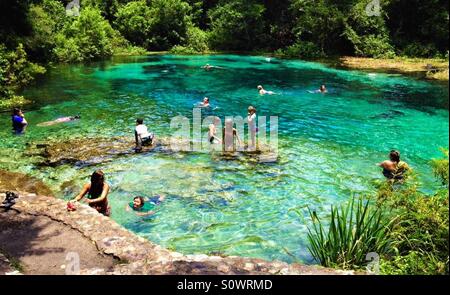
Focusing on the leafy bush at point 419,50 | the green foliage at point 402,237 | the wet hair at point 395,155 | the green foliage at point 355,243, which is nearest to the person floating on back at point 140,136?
the wet hair at point 395,155

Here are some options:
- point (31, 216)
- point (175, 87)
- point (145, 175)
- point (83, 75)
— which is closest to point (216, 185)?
point (145, 175)

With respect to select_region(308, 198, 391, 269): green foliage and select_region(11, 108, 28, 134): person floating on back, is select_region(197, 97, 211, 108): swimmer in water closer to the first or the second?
select_region(11, 108, 28, 134): person floating on back

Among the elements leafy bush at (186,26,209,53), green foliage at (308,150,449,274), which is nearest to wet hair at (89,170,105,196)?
green foliage at (308,150,449,274)

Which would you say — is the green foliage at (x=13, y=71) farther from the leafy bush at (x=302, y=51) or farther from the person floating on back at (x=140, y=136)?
the leafy bush at (x=302, y=51)

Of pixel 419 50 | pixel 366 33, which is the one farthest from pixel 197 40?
pixel 419 50

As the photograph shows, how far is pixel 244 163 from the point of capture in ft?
48.4

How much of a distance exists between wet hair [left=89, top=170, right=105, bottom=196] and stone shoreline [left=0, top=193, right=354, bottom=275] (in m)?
0.77

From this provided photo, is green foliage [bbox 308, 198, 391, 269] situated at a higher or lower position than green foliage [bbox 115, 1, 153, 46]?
lower

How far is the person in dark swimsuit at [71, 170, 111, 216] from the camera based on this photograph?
9750mm

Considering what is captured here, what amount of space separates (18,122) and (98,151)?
491cm

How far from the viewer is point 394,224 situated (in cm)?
696

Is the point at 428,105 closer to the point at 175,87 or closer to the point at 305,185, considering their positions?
the point at 305,185

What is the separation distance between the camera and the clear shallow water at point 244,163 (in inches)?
413

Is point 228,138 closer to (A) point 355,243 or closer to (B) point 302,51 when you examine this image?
(A) point 355,243
